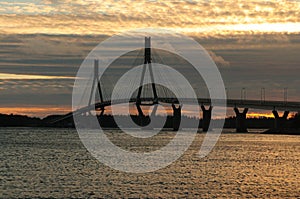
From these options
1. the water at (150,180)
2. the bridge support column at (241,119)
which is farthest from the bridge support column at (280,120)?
the water at (150,180)

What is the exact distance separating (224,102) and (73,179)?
321 ft

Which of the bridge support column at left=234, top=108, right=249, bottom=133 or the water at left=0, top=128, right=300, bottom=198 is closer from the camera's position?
the water at left=0, top=128, right=300, bottom=198

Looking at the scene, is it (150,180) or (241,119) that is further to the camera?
(241,119)

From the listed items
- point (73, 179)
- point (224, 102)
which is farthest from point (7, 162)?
point (224, 102)

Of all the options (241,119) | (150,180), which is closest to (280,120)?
(241,119)

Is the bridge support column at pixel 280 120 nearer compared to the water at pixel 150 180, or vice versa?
the water at pixel 150 180

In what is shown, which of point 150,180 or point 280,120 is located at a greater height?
point 280,120

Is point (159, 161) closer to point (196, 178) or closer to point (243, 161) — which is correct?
point (243, 161)

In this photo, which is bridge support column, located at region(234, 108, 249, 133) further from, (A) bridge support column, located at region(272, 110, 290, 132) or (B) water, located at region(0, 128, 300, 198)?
(B) water, located at region(0, 128, 300, 198)

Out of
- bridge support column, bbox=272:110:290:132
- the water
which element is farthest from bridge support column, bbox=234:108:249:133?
the water

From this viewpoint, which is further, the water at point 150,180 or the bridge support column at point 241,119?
the bridge support column at point 241,119

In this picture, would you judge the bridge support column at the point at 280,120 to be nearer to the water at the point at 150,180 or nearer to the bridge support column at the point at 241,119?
the bridge support column at the point at 241,119

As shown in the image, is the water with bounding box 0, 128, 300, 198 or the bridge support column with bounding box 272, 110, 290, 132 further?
the bridge support column with bounding box 272, 110, 290, 132

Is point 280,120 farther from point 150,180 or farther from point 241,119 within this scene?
point 150,180
